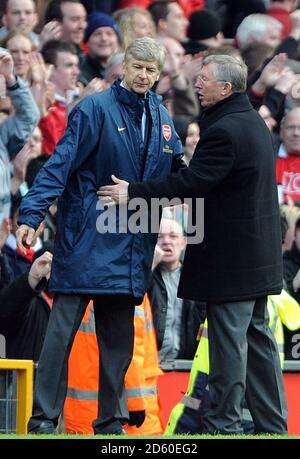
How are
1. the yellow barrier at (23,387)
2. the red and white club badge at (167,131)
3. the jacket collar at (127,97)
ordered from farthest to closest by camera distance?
the red and white club badge at (167,131) < the jacket collar at (127,97) < the yellow barrier at (23,387)

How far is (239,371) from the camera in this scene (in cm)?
721

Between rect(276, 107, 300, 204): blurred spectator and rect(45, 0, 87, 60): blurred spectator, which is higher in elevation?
rect(45, 0, 87, 60): blurred spectator

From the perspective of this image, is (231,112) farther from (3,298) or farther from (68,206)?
(3,298)

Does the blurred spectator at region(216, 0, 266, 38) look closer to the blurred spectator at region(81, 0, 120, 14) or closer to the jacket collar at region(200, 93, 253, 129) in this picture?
the blurred spectator at region(81, 0, 120, 14)

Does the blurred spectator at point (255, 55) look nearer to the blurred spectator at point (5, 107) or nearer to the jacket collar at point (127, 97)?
the blurred spectator at point (5, 107)

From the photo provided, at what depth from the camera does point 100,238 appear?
7.22 metres

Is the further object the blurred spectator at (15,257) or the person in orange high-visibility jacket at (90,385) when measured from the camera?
the blurred spectator at (15,257)

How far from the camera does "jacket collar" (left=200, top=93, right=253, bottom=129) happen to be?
738cm

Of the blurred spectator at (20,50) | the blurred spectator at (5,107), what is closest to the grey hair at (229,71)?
the blurred spectator at (5,107)

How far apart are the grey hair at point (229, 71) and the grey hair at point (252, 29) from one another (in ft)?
12.0

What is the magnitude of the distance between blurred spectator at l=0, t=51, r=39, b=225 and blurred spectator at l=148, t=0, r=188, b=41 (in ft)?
5.77

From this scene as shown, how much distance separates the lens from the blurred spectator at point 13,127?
927cm

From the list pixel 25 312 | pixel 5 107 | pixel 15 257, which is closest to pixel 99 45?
pixel 5 107

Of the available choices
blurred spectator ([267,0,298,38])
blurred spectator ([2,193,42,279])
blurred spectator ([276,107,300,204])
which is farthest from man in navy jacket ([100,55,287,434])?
blurred spectator ([267,0,298,38])
